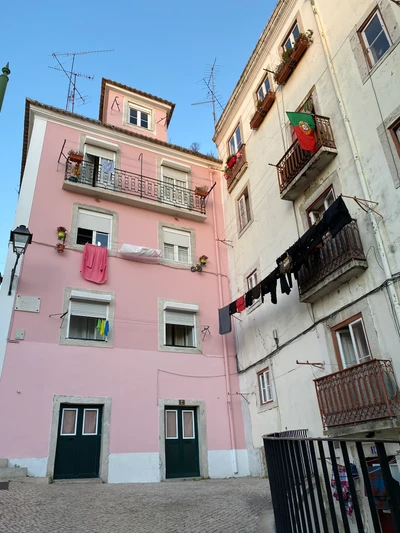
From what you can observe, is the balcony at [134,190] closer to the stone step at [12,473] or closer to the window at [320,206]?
the window at [320,206]

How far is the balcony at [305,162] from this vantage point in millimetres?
9789

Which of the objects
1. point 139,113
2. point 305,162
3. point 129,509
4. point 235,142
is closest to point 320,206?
point 305,162

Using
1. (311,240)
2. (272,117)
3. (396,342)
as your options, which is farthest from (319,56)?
(396,342)

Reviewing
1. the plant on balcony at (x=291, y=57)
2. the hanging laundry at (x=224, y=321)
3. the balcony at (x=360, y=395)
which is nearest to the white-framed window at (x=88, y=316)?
the hanging laundry at (x=224, y=321)

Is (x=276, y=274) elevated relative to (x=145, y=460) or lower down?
elevated

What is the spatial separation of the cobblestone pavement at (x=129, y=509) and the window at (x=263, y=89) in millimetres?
11916

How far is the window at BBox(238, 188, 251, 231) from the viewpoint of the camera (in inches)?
571

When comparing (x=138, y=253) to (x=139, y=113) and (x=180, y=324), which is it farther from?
(x=139, y=113)

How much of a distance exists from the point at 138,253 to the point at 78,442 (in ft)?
18.9

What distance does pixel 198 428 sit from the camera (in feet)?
39.2

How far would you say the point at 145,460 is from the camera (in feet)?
35.5

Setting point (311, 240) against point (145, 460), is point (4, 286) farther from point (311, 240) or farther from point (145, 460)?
point (311, 240)

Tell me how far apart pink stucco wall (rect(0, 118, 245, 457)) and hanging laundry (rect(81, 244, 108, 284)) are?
0.19 meters

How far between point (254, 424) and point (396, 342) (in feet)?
20.0
